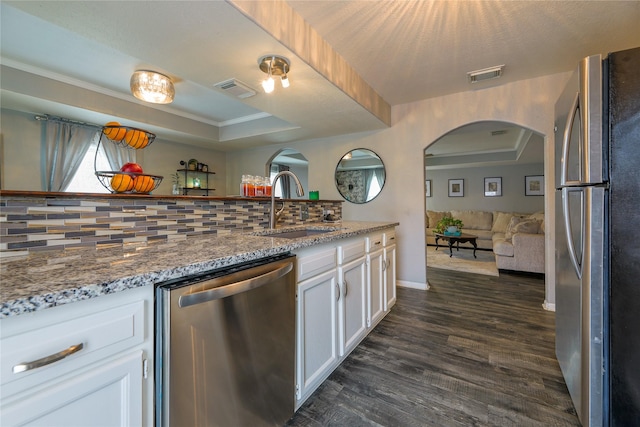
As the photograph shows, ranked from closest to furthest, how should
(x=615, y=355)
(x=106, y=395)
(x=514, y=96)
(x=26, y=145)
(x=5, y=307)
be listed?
(x=5, y=307) < (x=106, y=395) < (x=615, y=355) < (x=514, y=96) < (x=26, y=145)

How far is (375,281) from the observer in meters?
2.28

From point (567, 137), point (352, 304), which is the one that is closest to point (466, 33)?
point (567, 137)

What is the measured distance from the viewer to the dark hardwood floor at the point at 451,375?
1.40m

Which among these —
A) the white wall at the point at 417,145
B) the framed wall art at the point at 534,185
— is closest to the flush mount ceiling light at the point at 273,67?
the white wall at the point at 417,145

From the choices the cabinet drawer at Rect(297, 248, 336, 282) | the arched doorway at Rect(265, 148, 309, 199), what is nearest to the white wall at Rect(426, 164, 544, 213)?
the arched doorway at Rect(265, 148, 309, 199)

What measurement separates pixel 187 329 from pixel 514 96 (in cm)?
367

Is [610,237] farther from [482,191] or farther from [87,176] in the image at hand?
[482,191]

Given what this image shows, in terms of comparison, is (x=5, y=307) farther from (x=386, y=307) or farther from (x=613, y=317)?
(x=386, y=307)

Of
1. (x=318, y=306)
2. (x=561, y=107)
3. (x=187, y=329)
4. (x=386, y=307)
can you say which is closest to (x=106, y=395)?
(x=187, y=329)

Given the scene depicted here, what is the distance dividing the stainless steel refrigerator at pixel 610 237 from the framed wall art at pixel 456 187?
7008 mm

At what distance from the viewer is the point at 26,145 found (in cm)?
338

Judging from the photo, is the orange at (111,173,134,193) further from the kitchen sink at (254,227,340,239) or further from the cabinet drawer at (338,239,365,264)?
the cabinet drawer at (338,239,365,264)

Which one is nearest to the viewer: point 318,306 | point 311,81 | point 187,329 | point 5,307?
point 5,307

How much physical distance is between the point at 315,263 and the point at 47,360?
1.08 m
